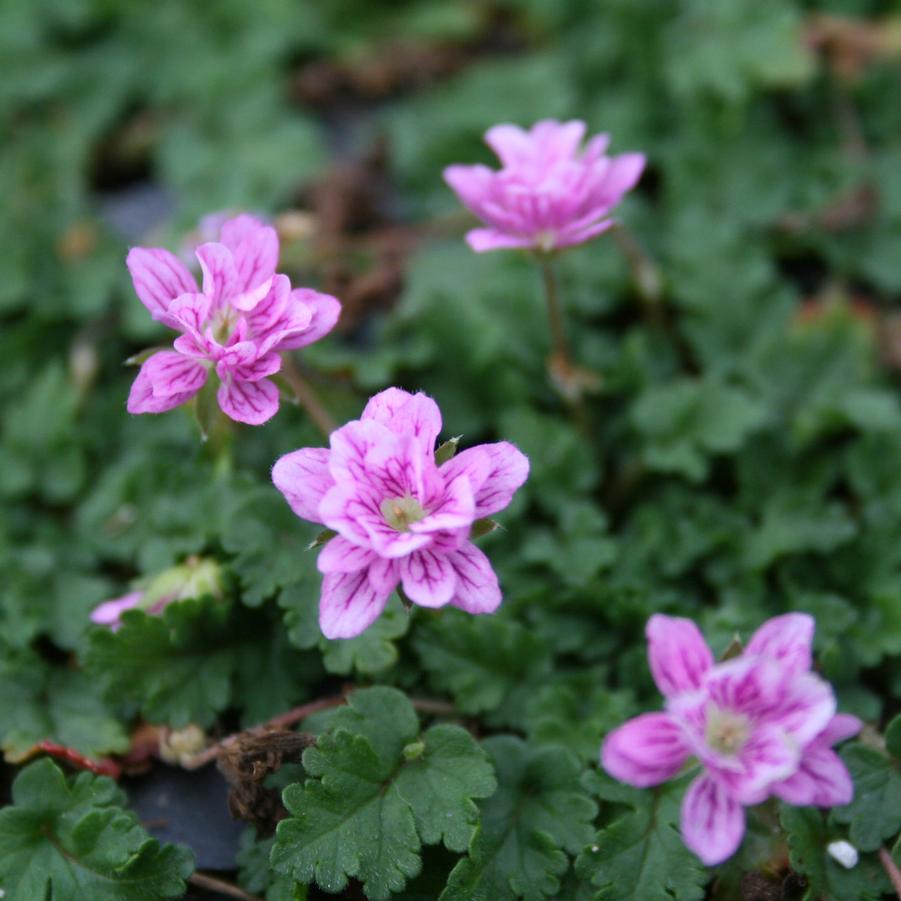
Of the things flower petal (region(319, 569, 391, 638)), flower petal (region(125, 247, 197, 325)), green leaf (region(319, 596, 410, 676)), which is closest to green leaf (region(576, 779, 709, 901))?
green leaf (region(319, 596, 410, 676))

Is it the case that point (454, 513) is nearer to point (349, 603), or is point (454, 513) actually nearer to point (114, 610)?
point (349, 603)

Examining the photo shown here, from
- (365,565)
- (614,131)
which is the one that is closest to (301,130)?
(614,131)

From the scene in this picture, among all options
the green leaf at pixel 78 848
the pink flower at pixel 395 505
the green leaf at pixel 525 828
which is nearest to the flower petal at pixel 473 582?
the pink flower at pixel 395 505

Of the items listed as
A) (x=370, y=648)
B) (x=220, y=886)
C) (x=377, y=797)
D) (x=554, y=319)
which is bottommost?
(x=220, y=886)

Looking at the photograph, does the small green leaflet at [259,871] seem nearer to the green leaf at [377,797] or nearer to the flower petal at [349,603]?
the green leaf at [377,797]

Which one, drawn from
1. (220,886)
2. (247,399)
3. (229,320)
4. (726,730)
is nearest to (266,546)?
(247,399)

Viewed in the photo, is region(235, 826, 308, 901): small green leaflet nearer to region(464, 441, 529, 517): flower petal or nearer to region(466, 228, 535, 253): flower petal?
region(464, 441, 529, 517): flower petal
